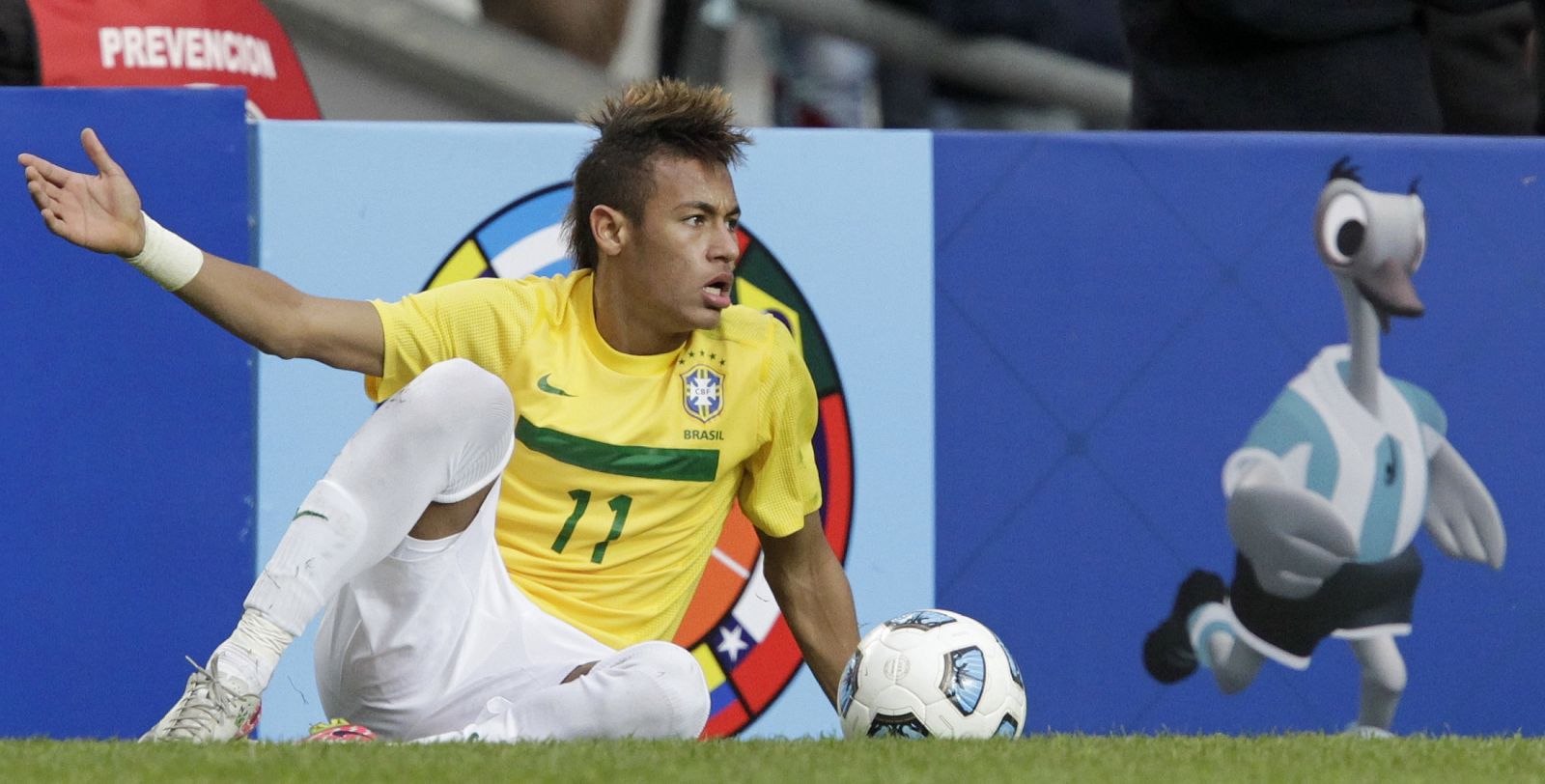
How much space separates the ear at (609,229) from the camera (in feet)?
13.4

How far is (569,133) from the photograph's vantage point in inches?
183

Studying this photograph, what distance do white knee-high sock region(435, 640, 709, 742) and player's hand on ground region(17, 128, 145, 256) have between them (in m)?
0.99

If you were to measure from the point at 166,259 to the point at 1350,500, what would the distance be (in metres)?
2.80

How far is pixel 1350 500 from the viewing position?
192 inches

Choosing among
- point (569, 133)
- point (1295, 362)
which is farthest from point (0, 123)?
point (1295, 362)

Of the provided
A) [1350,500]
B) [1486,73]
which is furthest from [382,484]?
[1486,73]

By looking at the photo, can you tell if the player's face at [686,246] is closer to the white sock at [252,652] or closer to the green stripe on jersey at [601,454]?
the green stripe on jersey at [601,454]

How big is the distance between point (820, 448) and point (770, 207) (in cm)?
56

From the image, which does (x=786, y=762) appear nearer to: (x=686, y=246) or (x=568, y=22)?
(x=686, y=246)

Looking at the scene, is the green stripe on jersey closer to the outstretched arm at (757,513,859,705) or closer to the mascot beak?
the outstretched arm at (757,513,859,705)

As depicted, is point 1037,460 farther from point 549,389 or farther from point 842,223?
point 549,389

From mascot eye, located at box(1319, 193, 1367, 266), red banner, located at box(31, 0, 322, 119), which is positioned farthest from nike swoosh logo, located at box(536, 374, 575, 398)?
mascot eye, located at box(1319, 193, 1367, 266)

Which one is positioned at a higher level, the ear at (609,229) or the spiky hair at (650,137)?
the spiky hair at (650,137)

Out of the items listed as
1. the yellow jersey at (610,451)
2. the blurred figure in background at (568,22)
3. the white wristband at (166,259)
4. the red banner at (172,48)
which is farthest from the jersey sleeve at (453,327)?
the blurred figure in background at (568,22)
